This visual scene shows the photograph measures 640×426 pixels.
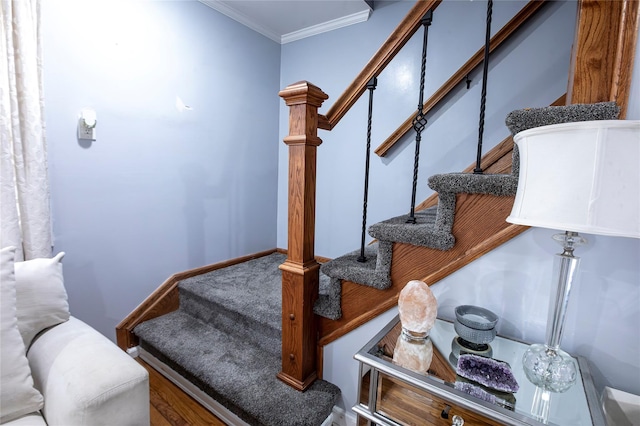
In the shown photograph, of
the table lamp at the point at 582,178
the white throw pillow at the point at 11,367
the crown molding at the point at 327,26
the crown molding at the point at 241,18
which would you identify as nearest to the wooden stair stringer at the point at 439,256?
the table lamp at the point at 582,178

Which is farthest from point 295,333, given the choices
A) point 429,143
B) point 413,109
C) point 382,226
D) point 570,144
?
point 413,109

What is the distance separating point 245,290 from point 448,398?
58.3 inches

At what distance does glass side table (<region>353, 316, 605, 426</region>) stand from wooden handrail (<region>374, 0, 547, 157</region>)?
58.7 inches

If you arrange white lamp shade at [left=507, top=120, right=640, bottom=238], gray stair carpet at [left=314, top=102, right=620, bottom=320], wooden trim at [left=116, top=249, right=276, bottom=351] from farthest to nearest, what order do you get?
wooden trim at [left=116, top=249, right=276, bottom=351], gray stair carpet at [left=314, top=102, right=620, bottom=320], white lamp shade at [left=507, top=120, right=640, bottom=238]

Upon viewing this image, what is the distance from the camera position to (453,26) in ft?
6.16

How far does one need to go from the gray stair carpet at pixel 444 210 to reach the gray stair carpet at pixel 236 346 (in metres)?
0.41

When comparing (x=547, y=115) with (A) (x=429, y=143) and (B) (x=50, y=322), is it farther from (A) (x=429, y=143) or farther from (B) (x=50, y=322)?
(B) (x=50, y=322)

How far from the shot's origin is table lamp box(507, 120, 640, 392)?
495 millimetres

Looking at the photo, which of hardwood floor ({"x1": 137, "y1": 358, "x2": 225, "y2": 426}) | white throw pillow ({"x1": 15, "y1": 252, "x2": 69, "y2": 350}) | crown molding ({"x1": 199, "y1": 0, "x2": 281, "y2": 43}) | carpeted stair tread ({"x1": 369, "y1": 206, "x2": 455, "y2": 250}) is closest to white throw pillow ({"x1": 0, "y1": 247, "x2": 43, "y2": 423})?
white throw pillow ({"x1": 15, "y1": 252, "x2": 69, "y2": 350})

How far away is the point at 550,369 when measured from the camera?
0.73m

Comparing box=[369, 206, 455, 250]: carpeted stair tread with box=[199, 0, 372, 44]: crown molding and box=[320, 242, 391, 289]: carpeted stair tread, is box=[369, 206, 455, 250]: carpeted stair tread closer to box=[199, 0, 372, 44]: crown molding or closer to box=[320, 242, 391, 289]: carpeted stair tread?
box=[320, 242, 391, 289]: carpeted stair tread

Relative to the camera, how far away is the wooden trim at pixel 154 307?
1.81 metres

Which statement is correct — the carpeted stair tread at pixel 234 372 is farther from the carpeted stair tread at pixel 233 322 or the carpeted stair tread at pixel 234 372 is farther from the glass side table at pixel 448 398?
the glass side table at pixel 448 398

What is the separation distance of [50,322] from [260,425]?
94cm
